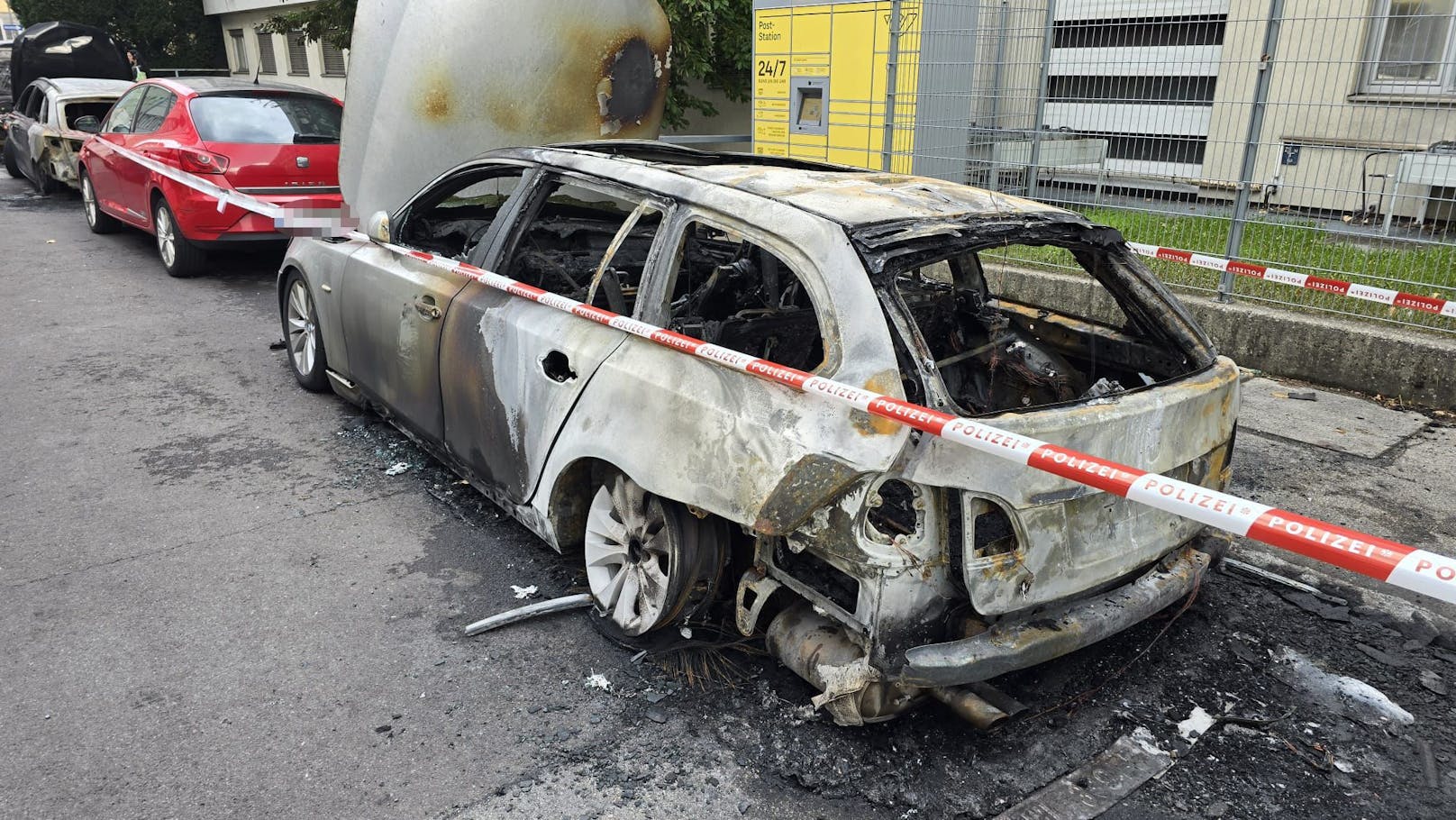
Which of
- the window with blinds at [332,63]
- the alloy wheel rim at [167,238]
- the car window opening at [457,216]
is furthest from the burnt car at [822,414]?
the window with blinds at [332,63]

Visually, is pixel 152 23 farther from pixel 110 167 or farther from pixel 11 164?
pixel 110 167

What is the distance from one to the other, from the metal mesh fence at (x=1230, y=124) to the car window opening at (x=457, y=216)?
4.27 meters

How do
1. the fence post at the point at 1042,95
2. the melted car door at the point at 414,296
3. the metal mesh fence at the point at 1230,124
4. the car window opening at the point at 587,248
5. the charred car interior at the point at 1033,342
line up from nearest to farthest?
1. the charred car interior at the point at 1033,342
2. the car window opening at the point at 587,248
3. the melted car door at the point at 414,296
4. the metal mesh fence at the point at 1230,124
5. the fence post at the point at 1042,95

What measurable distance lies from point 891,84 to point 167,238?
6667 millimetres

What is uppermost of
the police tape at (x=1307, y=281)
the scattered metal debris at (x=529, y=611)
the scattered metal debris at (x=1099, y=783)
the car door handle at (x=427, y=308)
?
the car door handle at (x=427, y=308)

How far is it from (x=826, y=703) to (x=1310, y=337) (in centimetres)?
502

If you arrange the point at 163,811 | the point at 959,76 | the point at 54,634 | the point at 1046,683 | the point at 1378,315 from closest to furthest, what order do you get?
the point at 163,811
the point at 1046,683
the point at 54,634
the point at 1378,315
the point at 959,76

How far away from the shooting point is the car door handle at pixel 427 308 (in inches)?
164


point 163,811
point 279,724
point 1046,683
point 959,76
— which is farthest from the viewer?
point 959,76

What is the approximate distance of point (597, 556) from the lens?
3471 mm

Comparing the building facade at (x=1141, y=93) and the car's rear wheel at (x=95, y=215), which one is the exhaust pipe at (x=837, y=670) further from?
the car's rear wheel at (x=95, y=215)

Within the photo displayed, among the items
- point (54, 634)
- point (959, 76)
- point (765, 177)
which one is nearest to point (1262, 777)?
point (765, 177)

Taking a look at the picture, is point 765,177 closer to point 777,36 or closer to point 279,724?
point 279,724

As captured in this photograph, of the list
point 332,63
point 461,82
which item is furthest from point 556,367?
point 332,63
